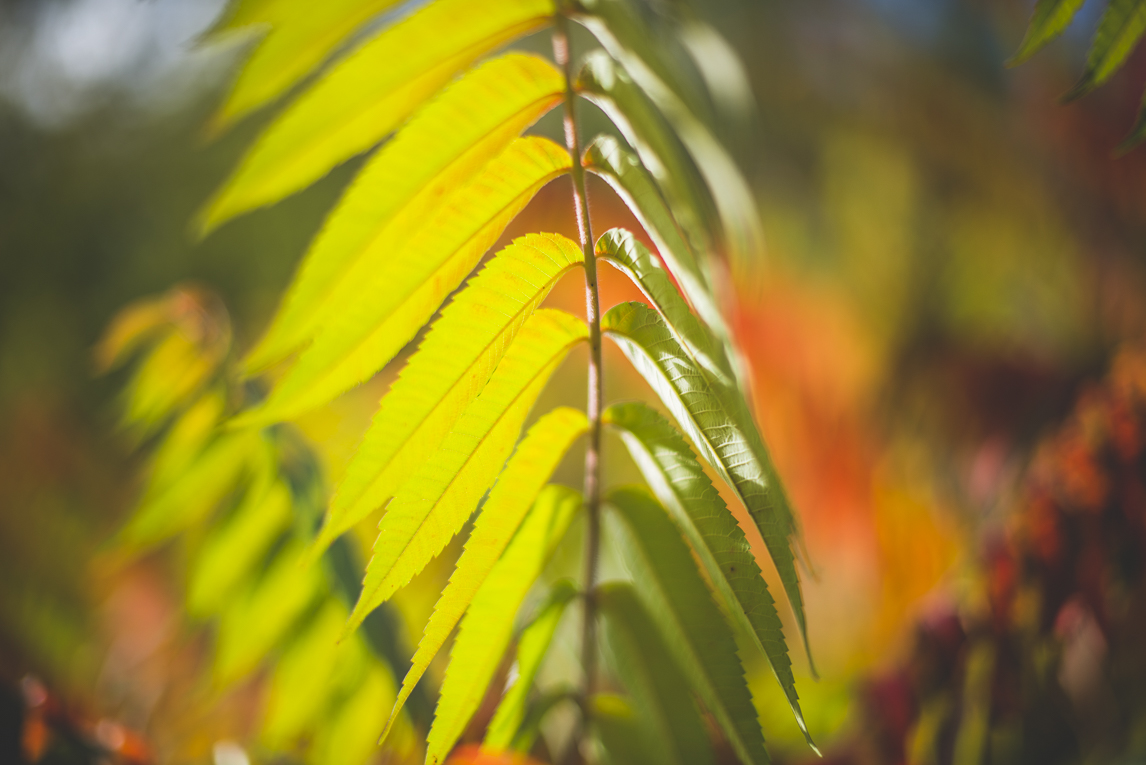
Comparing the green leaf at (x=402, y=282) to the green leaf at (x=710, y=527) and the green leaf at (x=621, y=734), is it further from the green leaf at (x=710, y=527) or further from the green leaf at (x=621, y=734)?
the green leaf at (x=621, y=734)

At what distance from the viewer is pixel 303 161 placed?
0.23 m

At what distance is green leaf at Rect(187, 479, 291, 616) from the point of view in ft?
1.54

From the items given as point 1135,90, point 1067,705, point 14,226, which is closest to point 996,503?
point 1067,705

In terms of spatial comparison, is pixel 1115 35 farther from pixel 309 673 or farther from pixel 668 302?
pixel 309 673

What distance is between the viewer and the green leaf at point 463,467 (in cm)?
18

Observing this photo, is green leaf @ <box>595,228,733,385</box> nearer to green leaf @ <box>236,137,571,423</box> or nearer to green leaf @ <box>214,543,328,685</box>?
green leaf @ <box>236,137,571,423</box>

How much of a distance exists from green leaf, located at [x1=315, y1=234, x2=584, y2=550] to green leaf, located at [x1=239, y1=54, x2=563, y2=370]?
39 millimetres

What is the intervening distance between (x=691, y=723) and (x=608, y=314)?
0.19 meters

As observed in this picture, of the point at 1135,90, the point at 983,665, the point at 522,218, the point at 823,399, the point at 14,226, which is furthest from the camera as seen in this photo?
the point at 14,226

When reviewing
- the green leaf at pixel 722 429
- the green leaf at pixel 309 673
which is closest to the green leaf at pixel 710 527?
the green leaf at pixel 722 429

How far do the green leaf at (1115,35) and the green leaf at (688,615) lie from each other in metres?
0.22

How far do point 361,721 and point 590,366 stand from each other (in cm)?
36

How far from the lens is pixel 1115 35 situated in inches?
8.3

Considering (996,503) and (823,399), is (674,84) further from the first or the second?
(823,399)
